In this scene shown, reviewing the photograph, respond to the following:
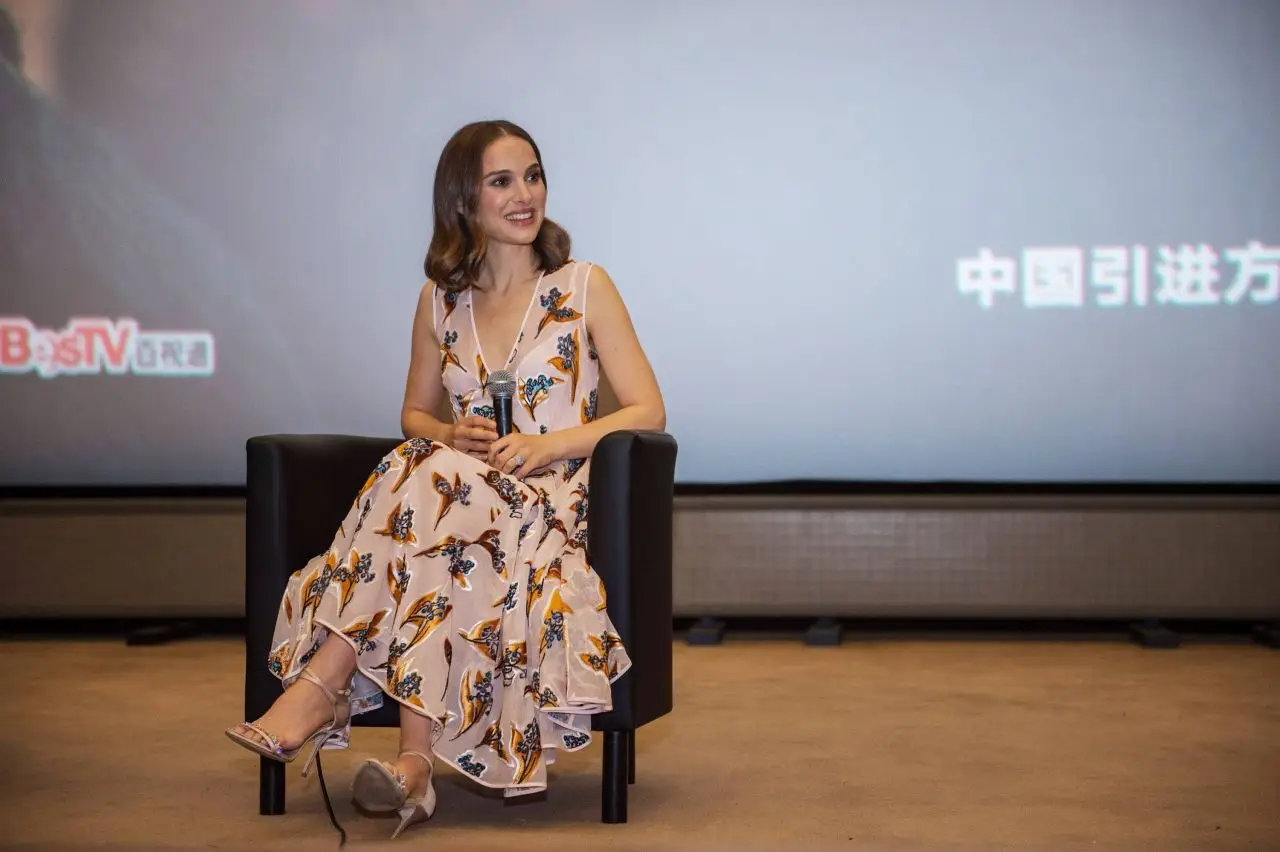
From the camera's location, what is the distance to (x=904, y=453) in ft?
14.3

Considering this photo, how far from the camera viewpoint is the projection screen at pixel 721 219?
14.1 ft

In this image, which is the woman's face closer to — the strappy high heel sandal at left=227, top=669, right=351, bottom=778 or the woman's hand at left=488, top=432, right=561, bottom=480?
the woman's hand at left=488, top=432, right=561, bottom=480

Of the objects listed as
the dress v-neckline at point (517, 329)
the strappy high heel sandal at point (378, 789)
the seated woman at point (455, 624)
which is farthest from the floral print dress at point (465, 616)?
the dress v-neckline at point (517, 329)

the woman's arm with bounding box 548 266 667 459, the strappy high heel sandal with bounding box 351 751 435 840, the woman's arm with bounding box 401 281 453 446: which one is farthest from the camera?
the woman's arm with bounding box 401 281 453 446

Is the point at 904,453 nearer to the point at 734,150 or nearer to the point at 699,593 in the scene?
the point at 699,593

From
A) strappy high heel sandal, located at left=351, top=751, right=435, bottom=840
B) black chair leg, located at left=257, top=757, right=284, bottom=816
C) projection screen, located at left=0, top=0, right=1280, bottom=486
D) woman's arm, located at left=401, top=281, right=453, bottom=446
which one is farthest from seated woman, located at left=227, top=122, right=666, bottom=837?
projection screen, located at left=0, top=0, right=1280, bottom=486

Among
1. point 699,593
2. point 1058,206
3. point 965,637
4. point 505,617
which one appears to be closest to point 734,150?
point 1058,206

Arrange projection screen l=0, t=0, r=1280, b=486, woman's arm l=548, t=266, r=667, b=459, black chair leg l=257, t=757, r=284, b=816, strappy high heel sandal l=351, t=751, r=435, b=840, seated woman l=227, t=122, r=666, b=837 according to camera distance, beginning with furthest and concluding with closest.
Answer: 1. projection screen l=0, t=0, r=1280, b=486
2. woman's arm l=548, t=266, r=667, b=459
3. black chair leg l=257, t=757, r=284, b=816
4. seated woman l=227, t=122, r=666, b=837
5. strappy high heel sandal l=351, t=751, r=435, b=840

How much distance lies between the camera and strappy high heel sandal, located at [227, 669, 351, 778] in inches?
80.4

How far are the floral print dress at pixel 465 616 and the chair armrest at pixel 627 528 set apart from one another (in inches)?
1.1

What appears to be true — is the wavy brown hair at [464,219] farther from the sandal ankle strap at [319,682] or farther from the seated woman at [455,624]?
the sandal ankle strap at [319,682]

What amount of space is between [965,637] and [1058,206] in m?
1.33

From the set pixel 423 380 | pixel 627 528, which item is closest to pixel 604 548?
pixel 627 528

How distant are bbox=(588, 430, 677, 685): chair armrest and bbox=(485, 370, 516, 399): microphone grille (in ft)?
0.64
